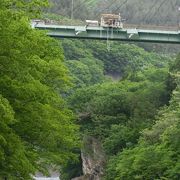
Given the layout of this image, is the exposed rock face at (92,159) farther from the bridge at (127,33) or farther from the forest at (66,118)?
the bridge at (127,33)

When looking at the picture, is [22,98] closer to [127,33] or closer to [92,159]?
[92,159]

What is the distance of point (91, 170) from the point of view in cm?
3691

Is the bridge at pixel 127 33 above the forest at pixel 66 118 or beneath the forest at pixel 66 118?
above

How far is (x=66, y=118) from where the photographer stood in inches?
1138

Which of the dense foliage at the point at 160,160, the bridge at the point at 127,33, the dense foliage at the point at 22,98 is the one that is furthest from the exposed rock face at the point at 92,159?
the bridge at the point at 127,33

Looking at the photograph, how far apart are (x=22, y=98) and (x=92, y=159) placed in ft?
55.4

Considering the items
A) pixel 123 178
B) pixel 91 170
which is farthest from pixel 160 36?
pixel 123 178

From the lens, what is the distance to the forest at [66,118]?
20672 millimetres

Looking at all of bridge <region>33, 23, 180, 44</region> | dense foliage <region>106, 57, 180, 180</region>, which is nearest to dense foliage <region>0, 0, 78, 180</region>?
dense foliage <region>106, 57, 180, 180</region>

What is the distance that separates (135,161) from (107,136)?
14.8 m

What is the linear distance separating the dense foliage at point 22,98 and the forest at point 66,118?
0.11ft

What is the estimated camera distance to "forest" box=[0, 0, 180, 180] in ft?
67.8

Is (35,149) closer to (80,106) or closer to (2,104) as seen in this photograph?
(2,104)

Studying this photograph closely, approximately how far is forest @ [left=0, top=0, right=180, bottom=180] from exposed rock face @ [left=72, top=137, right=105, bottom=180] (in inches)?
2.6
